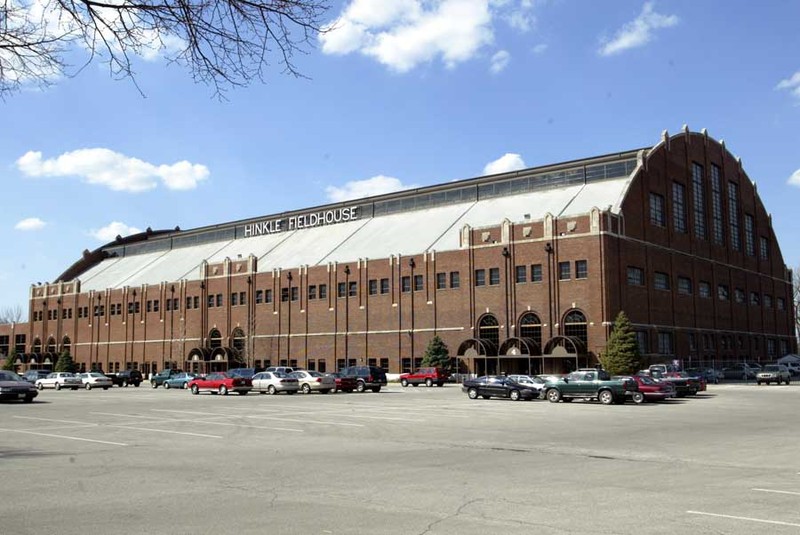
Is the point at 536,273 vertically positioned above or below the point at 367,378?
above

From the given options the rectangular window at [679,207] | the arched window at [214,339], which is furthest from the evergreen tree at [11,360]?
the rectangular window at [679,207]

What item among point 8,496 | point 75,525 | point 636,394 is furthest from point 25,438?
point 636,394

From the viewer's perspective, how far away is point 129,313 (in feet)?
307

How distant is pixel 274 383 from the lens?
153ft

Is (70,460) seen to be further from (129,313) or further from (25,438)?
(129,313)

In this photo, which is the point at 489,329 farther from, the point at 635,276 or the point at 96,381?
the point at 96,381

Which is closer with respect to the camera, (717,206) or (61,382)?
(61,382)

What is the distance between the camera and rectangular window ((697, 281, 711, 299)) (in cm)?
7269

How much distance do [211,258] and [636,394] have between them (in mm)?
67194

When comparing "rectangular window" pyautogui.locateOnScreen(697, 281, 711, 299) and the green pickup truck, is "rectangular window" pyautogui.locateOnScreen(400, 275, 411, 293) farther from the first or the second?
the green pickup truck

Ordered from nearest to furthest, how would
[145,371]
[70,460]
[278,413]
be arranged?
[70,460] < [278,413] < [145,371]

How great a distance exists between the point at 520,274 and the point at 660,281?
42.7ft

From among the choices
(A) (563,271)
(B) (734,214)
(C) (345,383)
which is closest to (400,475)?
(C) (345,383)

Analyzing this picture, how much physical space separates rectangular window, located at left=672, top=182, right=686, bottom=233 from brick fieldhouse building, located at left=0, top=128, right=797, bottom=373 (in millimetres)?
233
